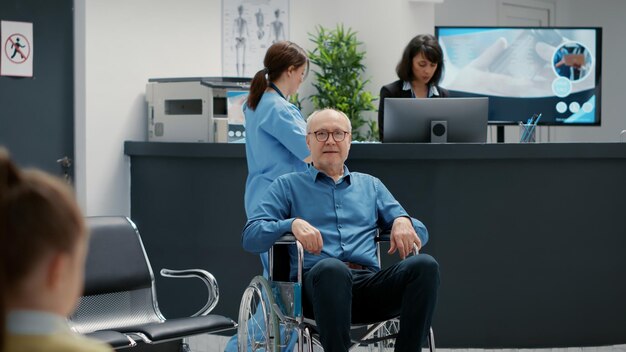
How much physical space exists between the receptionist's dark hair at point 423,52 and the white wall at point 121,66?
1.45 m

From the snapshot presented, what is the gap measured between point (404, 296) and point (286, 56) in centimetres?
131

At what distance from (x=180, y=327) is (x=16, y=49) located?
A: 2.33m

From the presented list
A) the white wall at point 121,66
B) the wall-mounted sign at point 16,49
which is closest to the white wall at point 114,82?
the white wall at point 121,66

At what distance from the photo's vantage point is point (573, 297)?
434cm

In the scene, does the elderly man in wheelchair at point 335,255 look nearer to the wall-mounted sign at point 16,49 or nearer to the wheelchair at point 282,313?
the wheelchair at point 282,313

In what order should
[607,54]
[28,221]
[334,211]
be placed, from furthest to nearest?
[607,54]
[334,211]
[28,221]

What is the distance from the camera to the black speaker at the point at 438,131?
429cm

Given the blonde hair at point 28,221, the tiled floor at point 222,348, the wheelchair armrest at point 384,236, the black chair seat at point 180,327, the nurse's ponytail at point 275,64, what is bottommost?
the tiled floor at point 222,348

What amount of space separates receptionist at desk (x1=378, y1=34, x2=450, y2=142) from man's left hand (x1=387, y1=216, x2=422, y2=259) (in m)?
1.51

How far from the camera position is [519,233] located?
4297 mm

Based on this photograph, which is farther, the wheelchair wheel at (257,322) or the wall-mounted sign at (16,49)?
the wall-mounted sign at (16,49)

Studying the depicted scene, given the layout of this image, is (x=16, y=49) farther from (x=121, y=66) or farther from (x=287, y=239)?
(x=287, y=239)

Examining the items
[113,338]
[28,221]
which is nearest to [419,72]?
[113,338]

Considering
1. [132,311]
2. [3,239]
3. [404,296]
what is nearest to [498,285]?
[404,296]
